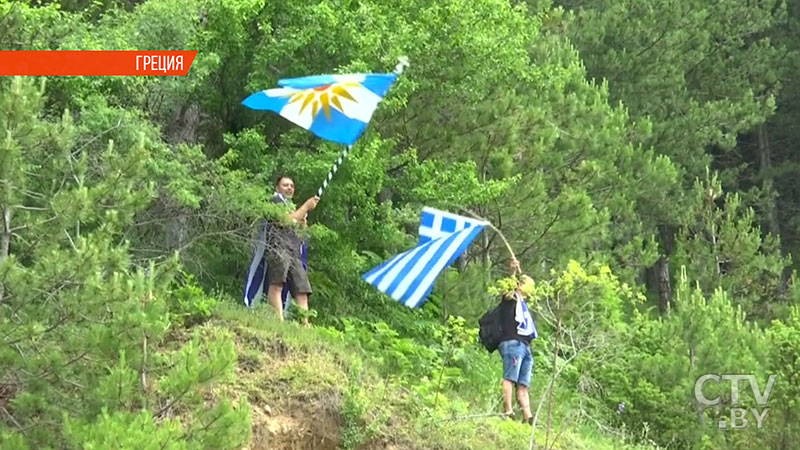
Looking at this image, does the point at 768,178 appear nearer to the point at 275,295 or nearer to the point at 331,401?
the point at 275,295

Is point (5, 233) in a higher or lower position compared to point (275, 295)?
higher

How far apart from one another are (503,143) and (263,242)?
17.6 feet

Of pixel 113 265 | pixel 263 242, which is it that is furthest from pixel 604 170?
pixel 113 265

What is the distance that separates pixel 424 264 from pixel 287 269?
1.89m

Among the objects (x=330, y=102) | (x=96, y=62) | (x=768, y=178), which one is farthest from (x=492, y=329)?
(x=768, y=178)

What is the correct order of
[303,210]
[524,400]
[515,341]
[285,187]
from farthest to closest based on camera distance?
1. [285,187]
2. [303,210]
3. [524,400]
4. [515,341]

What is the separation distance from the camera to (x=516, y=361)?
8.57 meters

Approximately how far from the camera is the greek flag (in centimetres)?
765

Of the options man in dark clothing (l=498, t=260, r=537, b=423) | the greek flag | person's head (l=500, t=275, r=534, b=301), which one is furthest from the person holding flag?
man in dark clothing (l=498, t=260, r=537, b=423)

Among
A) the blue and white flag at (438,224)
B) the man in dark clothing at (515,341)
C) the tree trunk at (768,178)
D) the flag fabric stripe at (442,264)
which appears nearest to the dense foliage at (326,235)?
the man in dark clothing at (515,341)

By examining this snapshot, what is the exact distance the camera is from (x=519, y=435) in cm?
824

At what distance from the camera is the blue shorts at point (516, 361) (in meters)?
8.56

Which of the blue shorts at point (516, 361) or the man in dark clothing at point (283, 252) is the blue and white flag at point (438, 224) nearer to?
the blue shorts at point (516, 361)

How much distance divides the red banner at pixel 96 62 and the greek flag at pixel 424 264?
3.11m
